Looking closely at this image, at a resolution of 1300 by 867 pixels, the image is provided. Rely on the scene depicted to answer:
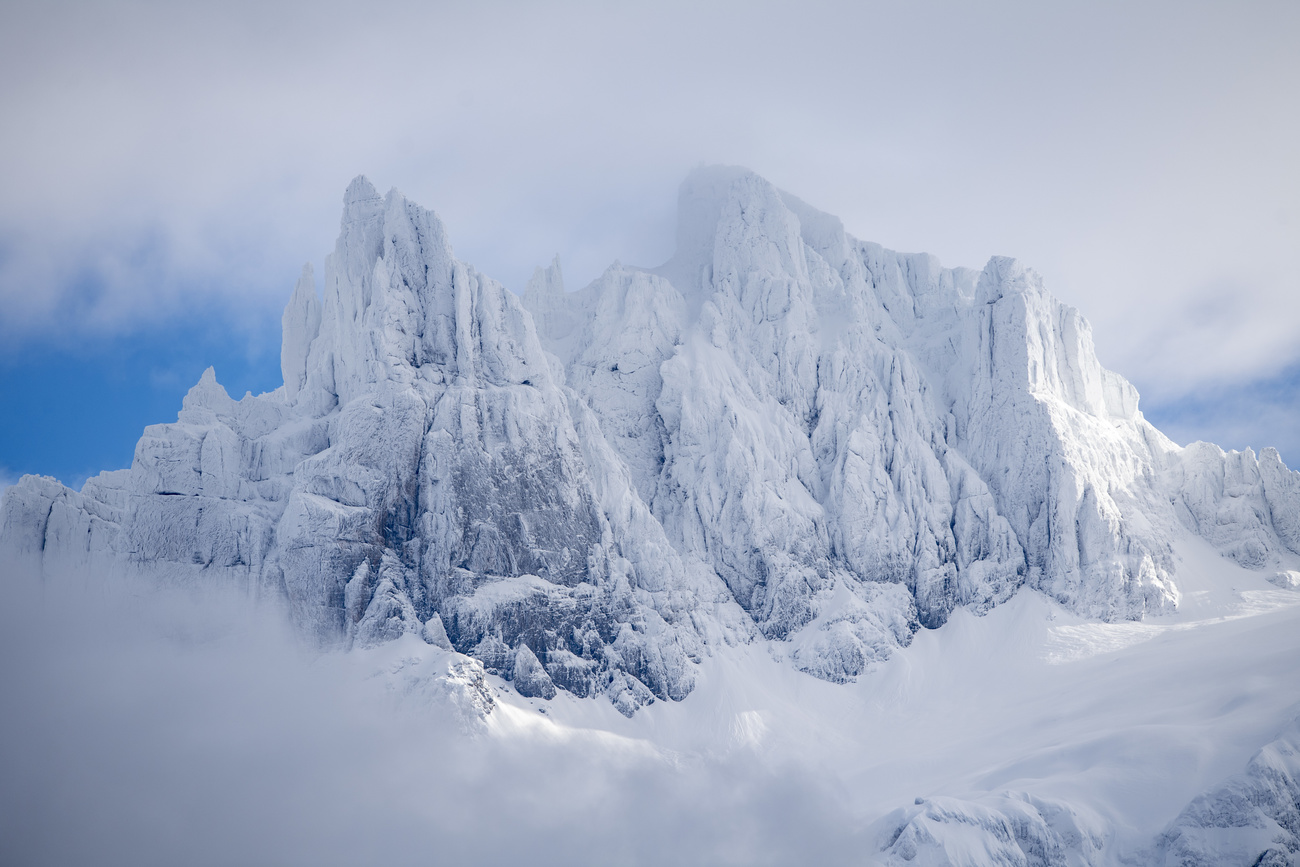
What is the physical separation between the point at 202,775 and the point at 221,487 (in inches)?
1556

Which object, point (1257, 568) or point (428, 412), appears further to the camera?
point (1257, 568)

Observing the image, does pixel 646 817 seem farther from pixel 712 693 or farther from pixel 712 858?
pixel 712 693

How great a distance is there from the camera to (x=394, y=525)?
405 feet

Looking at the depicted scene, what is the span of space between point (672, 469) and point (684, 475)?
9.15 feet

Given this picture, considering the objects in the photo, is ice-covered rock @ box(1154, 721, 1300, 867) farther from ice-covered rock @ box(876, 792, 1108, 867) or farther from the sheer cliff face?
the sheer cliff face

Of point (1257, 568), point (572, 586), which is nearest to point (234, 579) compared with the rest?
point (572, 586)

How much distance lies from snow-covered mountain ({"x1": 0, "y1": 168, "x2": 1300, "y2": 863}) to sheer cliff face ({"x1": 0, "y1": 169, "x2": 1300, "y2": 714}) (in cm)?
Result: 45

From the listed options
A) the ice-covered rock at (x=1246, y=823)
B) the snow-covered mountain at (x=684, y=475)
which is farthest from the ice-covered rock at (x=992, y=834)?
the ice-covered rock at (x=1246, y=823)

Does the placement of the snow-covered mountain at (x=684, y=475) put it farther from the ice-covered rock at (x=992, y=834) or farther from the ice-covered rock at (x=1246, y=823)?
the ice-covered rock at (x=1246, y=823)

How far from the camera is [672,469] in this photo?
521 feet

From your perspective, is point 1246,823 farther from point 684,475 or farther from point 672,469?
point 672,469

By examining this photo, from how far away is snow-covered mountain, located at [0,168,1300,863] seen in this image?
386ft

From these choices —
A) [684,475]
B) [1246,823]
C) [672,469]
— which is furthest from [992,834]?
[672,469]

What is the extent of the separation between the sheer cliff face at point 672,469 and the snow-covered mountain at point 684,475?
0.45 metres
